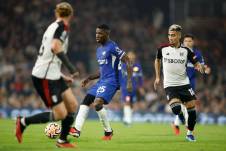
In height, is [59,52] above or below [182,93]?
above

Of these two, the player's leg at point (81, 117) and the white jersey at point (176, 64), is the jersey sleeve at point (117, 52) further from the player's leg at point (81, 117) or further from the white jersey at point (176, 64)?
the player's leg at point (81, 117)

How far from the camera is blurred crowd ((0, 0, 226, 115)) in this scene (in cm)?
2761

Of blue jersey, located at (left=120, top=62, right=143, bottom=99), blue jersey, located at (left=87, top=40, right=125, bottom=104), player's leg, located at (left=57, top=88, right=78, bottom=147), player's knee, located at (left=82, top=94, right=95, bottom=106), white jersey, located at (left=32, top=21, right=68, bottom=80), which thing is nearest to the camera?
white jersey, located at (left=32, top=21, right=68, bottom=80)

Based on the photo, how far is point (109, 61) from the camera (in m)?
14.4

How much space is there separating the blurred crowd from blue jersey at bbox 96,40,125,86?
13218 millimetres

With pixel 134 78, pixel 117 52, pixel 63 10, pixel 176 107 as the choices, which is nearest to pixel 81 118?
pixel 117 52

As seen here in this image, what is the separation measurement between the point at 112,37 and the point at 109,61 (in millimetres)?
17449

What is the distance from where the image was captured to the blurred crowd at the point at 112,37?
27.6m

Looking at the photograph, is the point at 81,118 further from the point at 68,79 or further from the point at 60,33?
the point at 60,33

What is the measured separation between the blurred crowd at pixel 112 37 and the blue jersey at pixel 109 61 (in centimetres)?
1322

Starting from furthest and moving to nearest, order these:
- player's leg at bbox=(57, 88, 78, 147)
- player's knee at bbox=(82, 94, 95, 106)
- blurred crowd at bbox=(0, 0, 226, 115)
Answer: blurred crowd at bbox=(0, 0, 226, 115) → player's knee at bbox=(82, 94, 95, 106) → player's leg at bbox=(57, 88, 78, 147)

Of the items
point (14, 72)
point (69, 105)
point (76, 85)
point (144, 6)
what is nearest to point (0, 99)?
point (14, 72)

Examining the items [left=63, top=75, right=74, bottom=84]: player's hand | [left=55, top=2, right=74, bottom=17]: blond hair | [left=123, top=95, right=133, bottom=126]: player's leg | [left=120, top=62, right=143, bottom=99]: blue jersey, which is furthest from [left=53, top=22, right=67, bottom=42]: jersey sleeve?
[left=120, top=62, right=143, bottom=99]: blue jersey

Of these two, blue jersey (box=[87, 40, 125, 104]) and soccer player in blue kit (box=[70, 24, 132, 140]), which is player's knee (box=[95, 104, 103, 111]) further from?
blue jersey (box=[87, 40, 125, 104])
